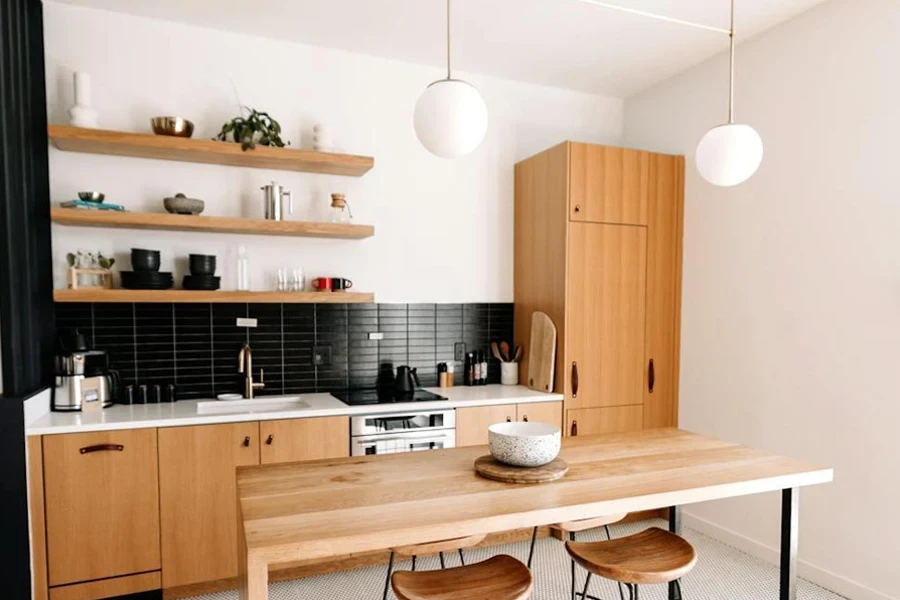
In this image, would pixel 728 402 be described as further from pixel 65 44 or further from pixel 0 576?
pixel 65 44

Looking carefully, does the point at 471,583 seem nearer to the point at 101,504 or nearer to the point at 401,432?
the point at 401,432

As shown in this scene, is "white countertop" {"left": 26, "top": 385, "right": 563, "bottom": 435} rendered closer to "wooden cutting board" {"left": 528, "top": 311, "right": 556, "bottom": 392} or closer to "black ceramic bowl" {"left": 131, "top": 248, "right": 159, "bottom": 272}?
"wooden cutting board" {"left": 528, "top": 311, "right": 556, "bottom": 392}

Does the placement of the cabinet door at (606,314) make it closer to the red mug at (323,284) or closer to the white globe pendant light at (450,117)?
the red mug at (323,284)

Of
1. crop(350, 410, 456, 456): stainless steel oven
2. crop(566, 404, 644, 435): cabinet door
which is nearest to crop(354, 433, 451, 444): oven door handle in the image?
crop(350, 410, 456, 456): stainless steel oven

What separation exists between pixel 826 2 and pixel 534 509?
2.97 m

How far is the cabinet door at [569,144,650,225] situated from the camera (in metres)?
3.44

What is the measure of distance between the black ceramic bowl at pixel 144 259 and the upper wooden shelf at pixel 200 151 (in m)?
0.54

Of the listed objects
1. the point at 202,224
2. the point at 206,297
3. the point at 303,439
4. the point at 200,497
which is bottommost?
the point at 200,497

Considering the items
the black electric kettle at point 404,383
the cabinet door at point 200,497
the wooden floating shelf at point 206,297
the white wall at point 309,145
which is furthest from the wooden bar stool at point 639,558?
the white wall at point 309,145

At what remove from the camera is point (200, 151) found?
300 centimetres

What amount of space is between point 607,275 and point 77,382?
2.98 meters

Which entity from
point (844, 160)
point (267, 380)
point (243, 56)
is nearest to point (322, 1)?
point (243, 56)

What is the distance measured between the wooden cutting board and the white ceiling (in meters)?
1.65

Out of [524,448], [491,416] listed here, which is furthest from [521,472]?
[491,416]
